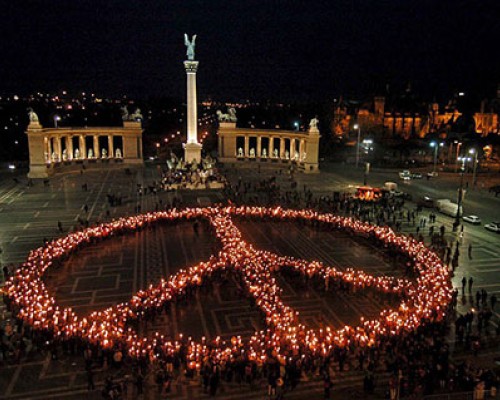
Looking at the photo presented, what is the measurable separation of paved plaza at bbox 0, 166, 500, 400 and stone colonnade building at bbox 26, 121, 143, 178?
527 inches

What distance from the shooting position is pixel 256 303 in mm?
23406

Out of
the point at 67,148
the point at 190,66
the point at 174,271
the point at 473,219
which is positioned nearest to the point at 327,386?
the point at 174,271

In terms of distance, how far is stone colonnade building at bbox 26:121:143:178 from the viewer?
62.1m

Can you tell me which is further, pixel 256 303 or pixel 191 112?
pixel 191 112

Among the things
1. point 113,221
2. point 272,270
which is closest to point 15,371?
point 272,270

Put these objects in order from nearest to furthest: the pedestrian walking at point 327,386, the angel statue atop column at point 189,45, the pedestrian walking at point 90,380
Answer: the pedestrian walking at point 327,386
the pedestrian walking at point 90,380
the angel statue atop column at point 189,45

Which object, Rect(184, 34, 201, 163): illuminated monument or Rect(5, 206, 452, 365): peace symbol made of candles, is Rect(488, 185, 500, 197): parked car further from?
Rect(184, 34, 201, 163): illuminated monument

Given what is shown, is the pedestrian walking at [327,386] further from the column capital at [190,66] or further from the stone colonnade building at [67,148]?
the stone colonnade building at [67,148]

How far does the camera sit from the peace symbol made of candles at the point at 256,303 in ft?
61.0

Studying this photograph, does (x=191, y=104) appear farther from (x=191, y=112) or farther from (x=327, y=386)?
(x=327, y=386)

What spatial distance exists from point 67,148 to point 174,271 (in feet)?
165

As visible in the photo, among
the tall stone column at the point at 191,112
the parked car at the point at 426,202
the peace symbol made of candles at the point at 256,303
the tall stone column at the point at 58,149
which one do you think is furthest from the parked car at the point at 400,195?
the tall stone column at the point at 58,149

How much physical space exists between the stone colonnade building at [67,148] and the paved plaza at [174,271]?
43.9ft

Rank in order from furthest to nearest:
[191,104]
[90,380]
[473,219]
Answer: [191,104] → [473,219] → [90,380]
